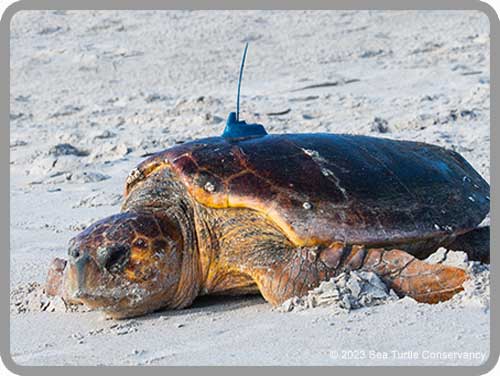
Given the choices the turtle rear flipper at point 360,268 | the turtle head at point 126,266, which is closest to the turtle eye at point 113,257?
the turtle head at point 126,266

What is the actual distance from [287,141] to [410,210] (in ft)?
1.47

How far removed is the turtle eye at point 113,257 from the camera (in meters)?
2.86

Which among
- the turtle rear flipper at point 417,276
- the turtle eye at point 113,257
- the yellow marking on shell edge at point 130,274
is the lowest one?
the turtle rear flipper at point 417,276

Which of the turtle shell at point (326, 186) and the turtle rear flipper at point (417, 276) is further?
the turtle shell at point (326, 186)

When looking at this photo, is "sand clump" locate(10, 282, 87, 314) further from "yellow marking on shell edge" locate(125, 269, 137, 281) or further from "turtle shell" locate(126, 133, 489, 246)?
"turtle shell" locate(126, 133, 489, 246)

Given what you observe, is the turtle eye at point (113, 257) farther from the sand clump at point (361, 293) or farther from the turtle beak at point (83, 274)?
the sand clump at point (361, 293)

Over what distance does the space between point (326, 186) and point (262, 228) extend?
24 cm

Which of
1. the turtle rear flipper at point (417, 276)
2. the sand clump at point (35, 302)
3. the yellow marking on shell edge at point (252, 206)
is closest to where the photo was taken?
the turtle rear flipper at point (417, 276)

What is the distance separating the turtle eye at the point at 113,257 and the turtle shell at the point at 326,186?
0.30 meters

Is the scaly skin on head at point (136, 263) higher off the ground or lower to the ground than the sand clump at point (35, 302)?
higher

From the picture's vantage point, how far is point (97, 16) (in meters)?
8.30

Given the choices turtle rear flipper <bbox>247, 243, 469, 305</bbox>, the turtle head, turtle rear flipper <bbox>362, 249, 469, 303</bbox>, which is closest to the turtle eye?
the turtle head

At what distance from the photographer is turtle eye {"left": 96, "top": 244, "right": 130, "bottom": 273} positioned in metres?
2.86
